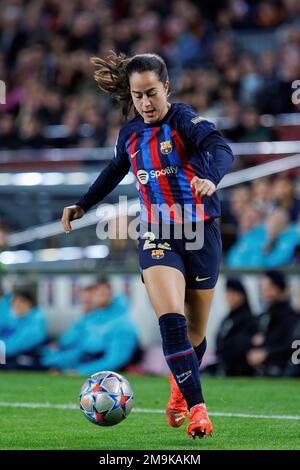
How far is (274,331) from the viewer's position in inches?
474

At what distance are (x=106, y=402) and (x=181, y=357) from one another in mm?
697

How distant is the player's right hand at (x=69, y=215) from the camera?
7500 mm

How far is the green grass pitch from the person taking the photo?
6.64m

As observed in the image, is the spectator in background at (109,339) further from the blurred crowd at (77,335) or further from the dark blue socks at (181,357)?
the dark blue socks at (181,357)

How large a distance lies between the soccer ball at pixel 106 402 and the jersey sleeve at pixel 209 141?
161 cm

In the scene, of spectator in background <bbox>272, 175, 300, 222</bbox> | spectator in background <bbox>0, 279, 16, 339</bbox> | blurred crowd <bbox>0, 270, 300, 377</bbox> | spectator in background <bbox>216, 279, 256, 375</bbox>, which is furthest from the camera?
spectator in background <bbox>0, 279, 16, 339</bbox>

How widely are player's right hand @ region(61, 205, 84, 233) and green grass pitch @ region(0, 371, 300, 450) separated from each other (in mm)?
1387

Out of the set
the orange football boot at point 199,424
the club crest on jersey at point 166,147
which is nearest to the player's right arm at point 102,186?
the club crest on jersey at point 166,147

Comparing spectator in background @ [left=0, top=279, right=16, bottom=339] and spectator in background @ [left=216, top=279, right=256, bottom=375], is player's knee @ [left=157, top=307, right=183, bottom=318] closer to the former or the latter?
spectator in background @ [left=216, top=279, right=256, bottom=375]

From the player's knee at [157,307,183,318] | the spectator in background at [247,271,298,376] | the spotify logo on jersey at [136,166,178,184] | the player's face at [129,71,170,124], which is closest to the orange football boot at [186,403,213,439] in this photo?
the player's knee at [157,307,183,318]

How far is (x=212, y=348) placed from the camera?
12867 mm
